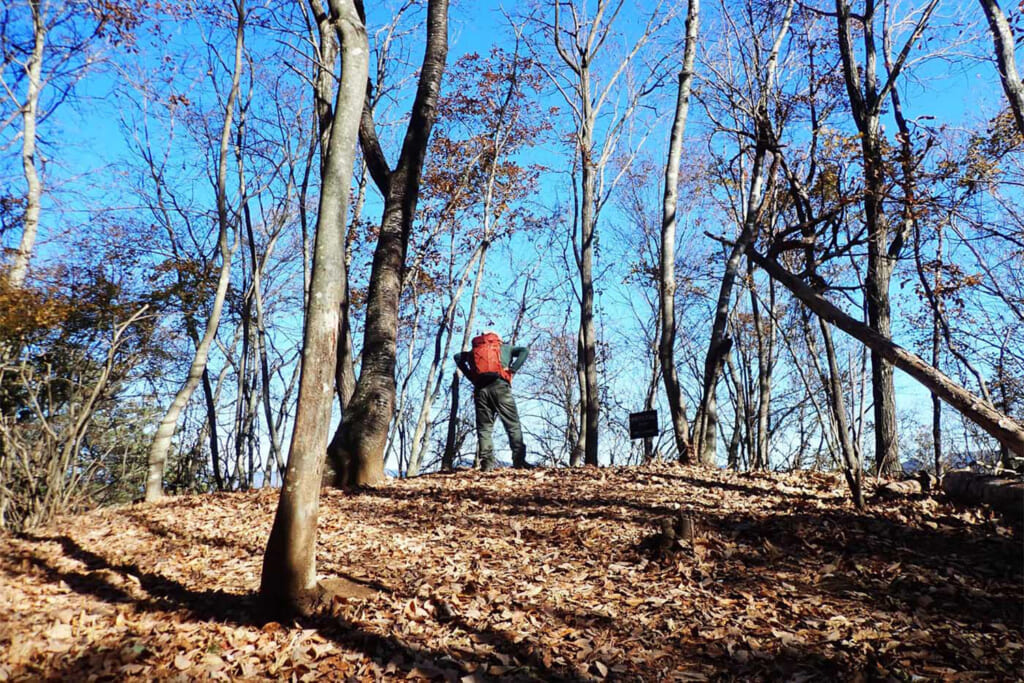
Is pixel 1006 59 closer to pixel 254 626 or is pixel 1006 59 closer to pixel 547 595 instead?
pixel 547 595

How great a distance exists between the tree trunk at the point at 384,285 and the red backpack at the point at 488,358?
1.16 m

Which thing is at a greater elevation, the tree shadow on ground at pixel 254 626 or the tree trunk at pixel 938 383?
the tree trunk at pixel 938 383

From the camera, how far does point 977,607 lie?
3.89m

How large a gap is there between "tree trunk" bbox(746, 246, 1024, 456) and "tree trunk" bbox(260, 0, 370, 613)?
481 cm

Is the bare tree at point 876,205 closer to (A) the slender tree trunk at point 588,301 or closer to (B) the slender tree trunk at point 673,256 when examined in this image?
(B) the slender tree trunk at point 673,256

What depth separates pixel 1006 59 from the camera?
6.65m

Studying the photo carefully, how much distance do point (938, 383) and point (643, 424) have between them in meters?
3.59

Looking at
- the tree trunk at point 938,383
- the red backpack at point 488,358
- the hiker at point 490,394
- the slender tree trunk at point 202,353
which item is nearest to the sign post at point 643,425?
the hiker at point 490,394

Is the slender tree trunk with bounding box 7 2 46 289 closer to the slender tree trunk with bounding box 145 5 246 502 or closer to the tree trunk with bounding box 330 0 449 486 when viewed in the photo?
the slender tree trunk with bounding box 145 5 246 502

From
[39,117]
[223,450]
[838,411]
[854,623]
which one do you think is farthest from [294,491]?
[223,450]

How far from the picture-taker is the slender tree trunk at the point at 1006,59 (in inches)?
256

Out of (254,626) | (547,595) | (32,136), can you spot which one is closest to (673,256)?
(547,595)

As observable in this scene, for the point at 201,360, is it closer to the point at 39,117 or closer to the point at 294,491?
the point at 294,491

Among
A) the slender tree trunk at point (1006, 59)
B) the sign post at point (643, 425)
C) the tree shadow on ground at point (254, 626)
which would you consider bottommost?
the tree shadow on ground at point (254, 626)
